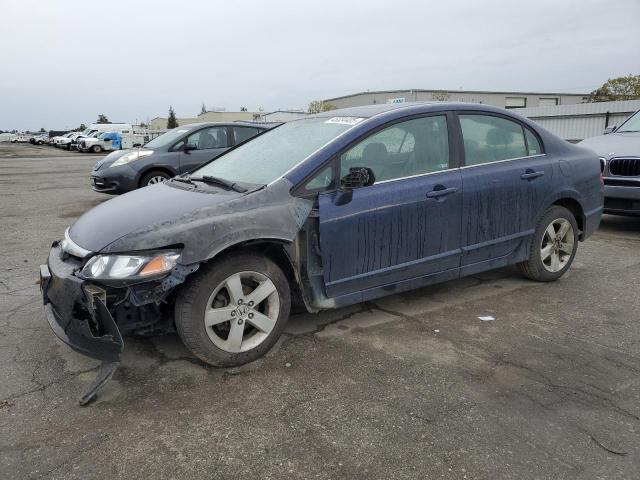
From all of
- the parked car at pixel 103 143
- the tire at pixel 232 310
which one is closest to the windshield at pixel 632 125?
the tire at pixel 232 310

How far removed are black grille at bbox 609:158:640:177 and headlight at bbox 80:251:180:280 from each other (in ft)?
20.8

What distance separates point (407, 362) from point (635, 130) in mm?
6673

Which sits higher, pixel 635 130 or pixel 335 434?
pixel 635 130

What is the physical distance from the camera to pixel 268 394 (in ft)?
9.80

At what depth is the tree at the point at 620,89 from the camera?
49.0 m

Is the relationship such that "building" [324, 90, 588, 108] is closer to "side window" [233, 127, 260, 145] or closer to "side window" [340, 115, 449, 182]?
"side window" [233, 127, 260, 145]

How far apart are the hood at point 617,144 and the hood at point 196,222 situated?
5.58m

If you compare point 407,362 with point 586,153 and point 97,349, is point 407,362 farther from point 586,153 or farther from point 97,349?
Answer: point 586,153

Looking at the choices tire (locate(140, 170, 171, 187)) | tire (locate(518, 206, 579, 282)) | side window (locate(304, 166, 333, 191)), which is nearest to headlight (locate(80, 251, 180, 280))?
side window (locate(304, 166, 333, 191))

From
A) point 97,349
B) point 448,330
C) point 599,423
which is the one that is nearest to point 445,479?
point 599,423

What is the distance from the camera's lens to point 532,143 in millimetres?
4668

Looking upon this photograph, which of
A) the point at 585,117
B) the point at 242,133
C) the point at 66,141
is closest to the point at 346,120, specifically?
the point at 242,133

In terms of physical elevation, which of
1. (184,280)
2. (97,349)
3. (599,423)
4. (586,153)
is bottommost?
(599,423)

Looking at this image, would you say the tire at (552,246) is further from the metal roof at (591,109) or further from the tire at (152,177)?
the metal roof at (591,109)
